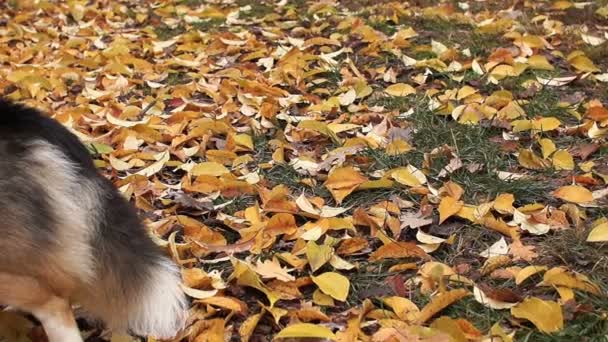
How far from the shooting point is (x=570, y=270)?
2.68 metres

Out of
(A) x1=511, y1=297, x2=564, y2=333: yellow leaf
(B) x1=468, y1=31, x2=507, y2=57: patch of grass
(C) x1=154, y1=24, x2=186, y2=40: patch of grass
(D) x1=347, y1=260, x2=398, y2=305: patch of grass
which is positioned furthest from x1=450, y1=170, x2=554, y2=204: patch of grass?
(C) x1=154, y1=24, x2=186, y2=40: patch of grass

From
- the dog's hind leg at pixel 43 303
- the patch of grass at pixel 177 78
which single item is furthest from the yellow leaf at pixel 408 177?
the patch of grass at pixel 177 78

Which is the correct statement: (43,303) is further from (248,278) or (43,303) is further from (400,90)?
(400,90)

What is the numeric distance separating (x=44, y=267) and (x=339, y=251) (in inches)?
46.6

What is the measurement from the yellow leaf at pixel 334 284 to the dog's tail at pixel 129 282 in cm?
51

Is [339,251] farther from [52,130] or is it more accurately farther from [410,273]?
[52,130]

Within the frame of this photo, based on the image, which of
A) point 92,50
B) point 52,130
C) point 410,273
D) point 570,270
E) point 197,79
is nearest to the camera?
point 52,130

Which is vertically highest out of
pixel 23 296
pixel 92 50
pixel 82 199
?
pixel 82 199

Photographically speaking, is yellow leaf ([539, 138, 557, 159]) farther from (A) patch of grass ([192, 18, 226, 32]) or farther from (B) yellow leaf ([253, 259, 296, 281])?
(A) patch of grass ([192, 18, 226, 32])

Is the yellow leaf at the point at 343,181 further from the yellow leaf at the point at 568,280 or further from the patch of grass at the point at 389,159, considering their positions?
the yellow leaf at the point at 568,280

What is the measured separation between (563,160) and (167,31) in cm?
383

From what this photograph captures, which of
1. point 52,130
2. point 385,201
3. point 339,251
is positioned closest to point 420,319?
point 339,251

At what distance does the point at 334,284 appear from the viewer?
2.75m

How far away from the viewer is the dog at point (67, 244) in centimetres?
229
